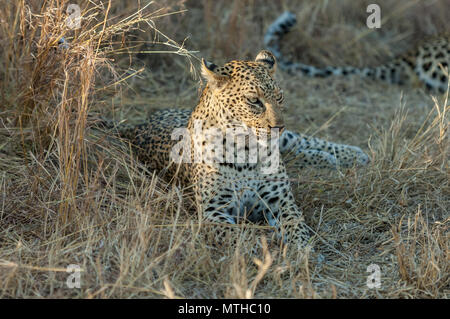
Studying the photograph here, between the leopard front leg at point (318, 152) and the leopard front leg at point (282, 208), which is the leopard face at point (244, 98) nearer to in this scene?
the leopard front leg at point (282, 208)

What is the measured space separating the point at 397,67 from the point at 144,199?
576cm

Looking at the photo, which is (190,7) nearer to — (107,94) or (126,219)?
(107,94)

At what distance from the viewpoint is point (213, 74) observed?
17.2ft

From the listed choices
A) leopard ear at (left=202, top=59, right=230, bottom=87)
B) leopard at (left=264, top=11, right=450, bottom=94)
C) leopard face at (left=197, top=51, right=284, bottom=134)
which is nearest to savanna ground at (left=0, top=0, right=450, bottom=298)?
leopard ear at (left=202, top=59, right=230, bottom=87)

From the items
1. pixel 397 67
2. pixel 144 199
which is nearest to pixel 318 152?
pixel 144 199

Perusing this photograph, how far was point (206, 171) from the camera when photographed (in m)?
5.46

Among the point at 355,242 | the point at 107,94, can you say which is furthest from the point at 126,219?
the point at 107,94

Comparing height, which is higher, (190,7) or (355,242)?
(190,7)

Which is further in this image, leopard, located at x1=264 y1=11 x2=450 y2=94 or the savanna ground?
leopard, located at x1=264 y1=11 x2=450 y2=94

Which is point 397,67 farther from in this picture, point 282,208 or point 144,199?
point 144,199

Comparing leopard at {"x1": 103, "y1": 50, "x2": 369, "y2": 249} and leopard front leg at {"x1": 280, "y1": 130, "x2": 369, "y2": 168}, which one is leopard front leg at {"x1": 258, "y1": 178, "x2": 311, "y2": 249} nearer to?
leopard at {"x1": 103, "y1": 50, "x2": 369, "y2": 249}

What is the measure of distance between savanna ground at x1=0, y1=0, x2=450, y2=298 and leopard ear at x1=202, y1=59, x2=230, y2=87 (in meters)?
0.12

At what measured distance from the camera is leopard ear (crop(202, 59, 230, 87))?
5.25 m
